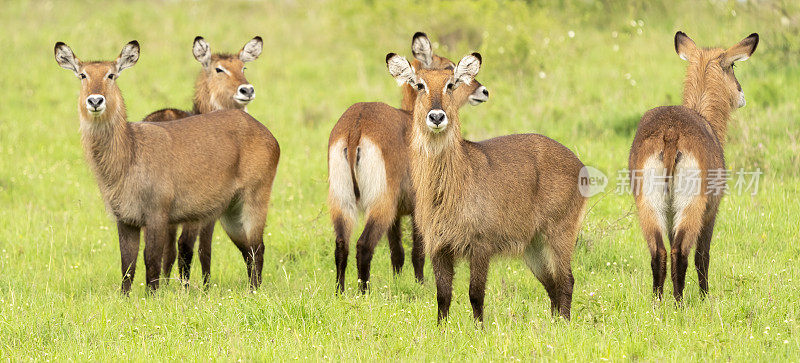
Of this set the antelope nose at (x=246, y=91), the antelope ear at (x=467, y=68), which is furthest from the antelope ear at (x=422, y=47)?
the antelope nose at (x=246, y=91)

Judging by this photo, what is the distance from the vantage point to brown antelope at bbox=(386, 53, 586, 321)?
484cm

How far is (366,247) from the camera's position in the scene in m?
6.03

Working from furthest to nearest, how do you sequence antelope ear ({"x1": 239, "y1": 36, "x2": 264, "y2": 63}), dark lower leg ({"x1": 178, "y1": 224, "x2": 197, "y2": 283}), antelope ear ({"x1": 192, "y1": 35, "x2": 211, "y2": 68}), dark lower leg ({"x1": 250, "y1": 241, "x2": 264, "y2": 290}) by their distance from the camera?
antelope ear ({"x1": 239, "y1": 36, "x2": 264, "y2": 63})
antelope ear ({"x1": 192, "y1": 35, "x2": 211, "y2": 68})
dark lower leg ({"x1": 178, "y1": 224, "x2": 197, "y2": 283})
dark lower leg ({"x1": 250, "y1": 241, "x2": 264, "y2": 290})

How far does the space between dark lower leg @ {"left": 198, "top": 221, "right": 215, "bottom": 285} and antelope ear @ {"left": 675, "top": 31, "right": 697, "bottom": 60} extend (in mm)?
3900

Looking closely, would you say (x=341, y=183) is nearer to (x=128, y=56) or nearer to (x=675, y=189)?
(x=128, y=56)

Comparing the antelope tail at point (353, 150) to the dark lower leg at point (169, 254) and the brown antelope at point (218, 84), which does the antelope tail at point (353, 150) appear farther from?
the dark lower leg at point (169, 254)

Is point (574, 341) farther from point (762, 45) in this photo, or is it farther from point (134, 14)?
point (134, 14)

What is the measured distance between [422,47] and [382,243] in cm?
185

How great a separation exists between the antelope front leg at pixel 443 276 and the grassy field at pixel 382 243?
0.11 metres

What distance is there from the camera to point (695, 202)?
5.34 meters

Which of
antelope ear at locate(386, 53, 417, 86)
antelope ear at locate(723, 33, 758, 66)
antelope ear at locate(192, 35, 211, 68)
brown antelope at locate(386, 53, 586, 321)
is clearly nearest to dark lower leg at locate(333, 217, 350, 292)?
brown antelope at locate(386, 53, 586, 321)

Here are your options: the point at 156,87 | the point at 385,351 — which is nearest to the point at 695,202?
the point at 385,351

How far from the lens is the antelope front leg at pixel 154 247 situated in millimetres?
6004

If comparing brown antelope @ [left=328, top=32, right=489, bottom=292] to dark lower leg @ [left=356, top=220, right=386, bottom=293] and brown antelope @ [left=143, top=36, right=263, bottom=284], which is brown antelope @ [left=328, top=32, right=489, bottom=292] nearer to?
dark lower leg @ [left=356, top=220, right=386, bottom=293]
